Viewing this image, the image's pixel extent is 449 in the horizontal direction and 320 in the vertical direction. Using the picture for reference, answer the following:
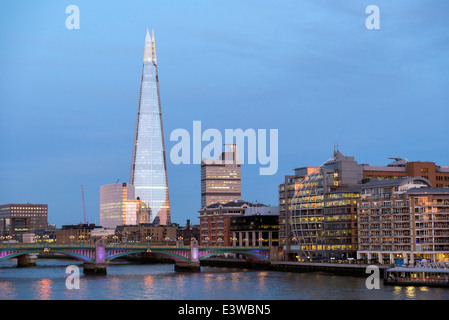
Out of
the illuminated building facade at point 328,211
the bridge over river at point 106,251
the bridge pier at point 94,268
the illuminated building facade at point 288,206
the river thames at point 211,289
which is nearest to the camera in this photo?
the river thames at point 211,289

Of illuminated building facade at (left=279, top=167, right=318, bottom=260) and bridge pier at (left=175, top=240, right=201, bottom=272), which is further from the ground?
illuminated building facade at (left=279, top=167, right=318, bottom=260)

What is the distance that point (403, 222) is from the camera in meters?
137

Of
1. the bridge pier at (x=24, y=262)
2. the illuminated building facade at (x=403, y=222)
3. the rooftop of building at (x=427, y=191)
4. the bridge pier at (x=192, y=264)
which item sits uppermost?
the rooftop of building at (x=427, y=191)

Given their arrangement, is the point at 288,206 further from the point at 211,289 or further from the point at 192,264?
the point at 211,289

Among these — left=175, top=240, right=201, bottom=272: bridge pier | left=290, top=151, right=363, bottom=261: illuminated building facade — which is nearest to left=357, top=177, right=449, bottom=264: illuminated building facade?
left=290, top=151, right=363, bottom=261: illuminated building facade

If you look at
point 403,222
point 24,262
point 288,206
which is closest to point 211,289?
point 403,222

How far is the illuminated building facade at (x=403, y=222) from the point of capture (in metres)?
133

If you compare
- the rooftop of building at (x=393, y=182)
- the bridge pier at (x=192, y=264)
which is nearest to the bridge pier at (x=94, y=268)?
the bridge pier at (x=192, y=264)

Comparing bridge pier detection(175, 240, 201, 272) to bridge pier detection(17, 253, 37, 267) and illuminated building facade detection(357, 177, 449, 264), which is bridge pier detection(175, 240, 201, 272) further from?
bridge pier detection(17, 253, 37, 267)

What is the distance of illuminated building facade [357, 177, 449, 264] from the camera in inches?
5241

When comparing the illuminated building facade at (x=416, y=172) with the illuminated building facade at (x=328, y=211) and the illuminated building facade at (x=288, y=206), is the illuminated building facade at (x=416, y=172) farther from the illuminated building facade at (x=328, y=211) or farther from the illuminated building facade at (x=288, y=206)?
the illuminated building facade at (x=288, y=206)

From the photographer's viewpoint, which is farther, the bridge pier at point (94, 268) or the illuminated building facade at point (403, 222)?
the bridge pier at point (94, 268)
